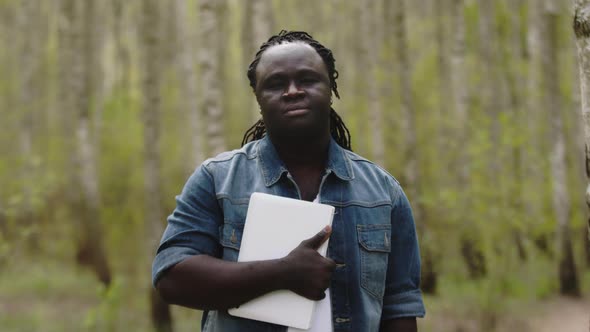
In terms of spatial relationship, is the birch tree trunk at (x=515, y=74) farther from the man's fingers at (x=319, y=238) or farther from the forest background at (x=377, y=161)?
the man's fingers at (x=319, y=238)

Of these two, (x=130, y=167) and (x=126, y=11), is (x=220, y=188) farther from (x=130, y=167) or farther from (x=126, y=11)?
(x=126, y=11)

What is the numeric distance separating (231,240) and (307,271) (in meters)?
0.28

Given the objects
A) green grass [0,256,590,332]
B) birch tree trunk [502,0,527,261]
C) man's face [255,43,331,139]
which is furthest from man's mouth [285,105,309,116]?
birch tree trunk [502,0,527,261]

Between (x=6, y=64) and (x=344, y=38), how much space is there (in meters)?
11.6

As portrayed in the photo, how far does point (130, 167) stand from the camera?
15773 mm

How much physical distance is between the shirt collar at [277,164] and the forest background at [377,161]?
16.4 feet

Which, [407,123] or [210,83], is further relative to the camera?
[407,123]

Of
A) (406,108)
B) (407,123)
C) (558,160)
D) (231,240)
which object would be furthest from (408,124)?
(231,240)

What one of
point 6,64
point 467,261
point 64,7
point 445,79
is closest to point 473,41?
point 445,79

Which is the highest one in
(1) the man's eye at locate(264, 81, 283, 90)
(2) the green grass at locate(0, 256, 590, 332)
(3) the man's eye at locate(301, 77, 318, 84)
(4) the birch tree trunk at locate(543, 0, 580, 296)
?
(3) the man's eye at locate(301, 77, 318, 84)

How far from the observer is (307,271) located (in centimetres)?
181

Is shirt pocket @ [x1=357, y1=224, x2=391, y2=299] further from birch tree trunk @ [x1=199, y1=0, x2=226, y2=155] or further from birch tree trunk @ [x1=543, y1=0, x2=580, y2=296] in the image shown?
birch tree trunk @ [x1=543, y1=0, x2=580, y2=296]

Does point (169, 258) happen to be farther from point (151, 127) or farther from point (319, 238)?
point (151, 127)

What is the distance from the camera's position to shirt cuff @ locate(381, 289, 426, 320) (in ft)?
6.72
